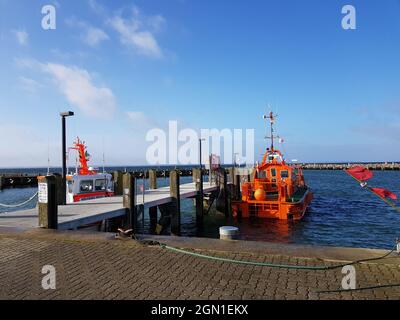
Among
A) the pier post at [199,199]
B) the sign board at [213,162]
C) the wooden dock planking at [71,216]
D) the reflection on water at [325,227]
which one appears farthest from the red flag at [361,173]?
the sign board at [213,162]

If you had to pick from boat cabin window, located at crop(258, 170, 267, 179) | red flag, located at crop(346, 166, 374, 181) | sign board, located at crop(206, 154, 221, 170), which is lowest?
boat cabin window, located at crop(258, 170, 267, 179)

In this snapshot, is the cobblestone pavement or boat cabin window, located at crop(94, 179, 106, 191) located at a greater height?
boat cabin window, located at crop(94, 179, 106, 191)

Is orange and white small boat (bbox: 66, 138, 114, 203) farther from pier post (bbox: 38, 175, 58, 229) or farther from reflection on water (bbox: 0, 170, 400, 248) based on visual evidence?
pier post (bbox: 38, 175, 58, 229)

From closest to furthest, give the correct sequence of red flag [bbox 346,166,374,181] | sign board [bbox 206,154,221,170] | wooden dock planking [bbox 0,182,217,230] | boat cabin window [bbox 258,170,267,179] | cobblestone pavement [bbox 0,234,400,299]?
cobblestone pavement [bbox 0,234,400,299] → red flag [bbox 346,166,374,181] → wooden dock planking [bbox 0,182,217,230] → boat cabin window [bbox 258,170,267,179] → sign board [bbox 206,154,221,170]

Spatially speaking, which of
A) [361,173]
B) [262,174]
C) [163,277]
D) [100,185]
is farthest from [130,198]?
[262,174]

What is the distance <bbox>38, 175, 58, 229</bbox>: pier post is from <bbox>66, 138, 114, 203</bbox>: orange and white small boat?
305 inches

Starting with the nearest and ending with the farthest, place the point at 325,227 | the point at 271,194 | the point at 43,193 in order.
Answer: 1. the point at 43,193
2. the point at 325,227
3. the point at 271,194

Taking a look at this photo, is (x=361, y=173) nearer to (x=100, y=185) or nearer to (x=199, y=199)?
(x=100, y=185)

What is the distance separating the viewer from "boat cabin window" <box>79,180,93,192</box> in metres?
17.1

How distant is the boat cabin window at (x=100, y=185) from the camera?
704 inches

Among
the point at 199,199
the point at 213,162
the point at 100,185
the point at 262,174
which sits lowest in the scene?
the point at 199,199

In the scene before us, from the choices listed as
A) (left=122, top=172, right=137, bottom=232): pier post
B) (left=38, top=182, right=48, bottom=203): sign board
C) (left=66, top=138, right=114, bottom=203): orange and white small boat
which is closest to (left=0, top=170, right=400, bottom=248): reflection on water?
(left=122, top=172, right=137, bottom=232): pier post

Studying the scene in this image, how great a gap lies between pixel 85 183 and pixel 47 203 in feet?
28.0

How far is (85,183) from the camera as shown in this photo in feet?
56.9
